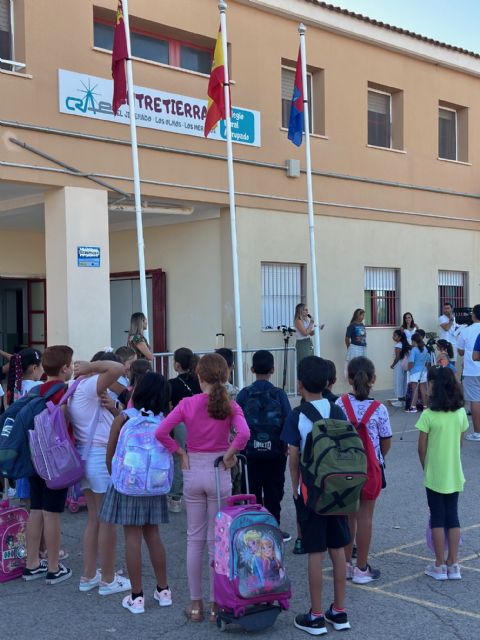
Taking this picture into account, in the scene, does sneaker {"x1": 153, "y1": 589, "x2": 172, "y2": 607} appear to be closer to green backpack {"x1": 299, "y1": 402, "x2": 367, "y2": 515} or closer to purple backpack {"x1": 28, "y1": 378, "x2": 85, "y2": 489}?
purple backpack {"x1": 28, "y1": 378, "x2": 85, "y2": 489}

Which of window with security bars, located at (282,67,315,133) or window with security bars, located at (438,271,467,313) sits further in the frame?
window with security bars, located at (438,271,467,313)

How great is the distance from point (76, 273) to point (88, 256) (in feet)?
1.08

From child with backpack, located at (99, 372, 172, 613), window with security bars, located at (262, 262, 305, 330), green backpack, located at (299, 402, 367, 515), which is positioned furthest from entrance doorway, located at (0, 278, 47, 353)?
green backpack, located at (299, 402, 367, 515)

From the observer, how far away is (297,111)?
13320mm

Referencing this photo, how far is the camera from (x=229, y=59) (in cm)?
1399

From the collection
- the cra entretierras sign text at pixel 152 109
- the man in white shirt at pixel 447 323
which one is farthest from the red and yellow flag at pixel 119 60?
the man in white shirt at pixel 447 323

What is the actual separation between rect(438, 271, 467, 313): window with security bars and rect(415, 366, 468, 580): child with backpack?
12.7m

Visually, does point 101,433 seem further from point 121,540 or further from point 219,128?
point 219,128

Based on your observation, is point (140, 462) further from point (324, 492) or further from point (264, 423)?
point (264, 423)

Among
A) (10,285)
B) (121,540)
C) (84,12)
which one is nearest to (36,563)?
(121,540)

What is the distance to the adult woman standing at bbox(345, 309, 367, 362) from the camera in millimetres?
15234

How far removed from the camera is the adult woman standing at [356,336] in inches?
600

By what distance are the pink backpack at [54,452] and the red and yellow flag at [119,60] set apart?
6777 mm

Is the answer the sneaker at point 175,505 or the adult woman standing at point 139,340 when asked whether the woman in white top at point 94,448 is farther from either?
the adult woman standing at point 139,340
